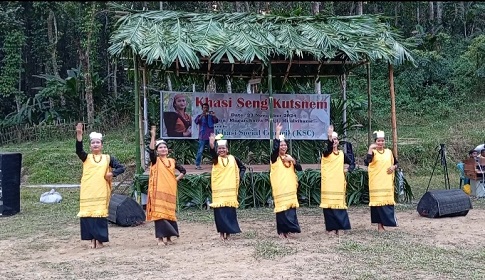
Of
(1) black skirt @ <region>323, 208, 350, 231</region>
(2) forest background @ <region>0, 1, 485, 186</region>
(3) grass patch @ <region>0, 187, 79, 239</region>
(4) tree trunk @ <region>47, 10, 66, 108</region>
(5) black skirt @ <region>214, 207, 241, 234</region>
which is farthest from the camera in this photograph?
(4) tree trunk @ <region>47, 10, 66, 108</region>

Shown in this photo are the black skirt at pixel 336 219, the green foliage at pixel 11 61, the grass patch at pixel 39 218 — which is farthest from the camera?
the green foliage at pixel 11 61

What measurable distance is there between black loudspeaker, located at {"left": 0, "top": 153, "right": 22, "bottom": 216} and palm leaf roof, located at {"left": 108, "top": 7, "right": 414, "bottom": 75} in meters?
2.74

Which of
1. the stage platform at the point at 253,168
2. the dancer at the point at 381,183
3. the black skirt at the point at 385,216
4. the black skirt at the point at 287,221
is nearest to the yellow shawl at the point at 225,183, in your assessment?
the black skirt at the point at 287,221

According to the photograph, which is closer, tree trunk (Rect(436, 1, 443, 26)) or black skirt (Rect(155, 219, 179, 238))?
black skirt (Rect(155, 219, 179, 238))

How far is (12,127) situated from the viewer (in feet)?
67.2

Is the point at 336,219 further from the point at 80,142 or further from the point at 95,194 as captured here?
the point at 80,142

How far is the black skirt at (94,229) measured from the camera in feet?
24.8

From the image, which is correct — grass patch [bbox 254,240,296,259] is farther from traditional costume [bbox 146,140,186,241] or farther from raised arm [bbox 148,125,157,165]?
raised arm [bbox 148,125,157,165]

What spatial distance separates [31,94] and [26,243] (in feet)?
62.8

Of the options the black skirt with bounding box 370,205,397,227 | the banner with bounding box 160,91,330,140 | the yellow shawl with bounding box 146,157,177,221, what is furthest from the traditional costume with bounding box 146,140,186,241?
the banner with bounding box 160,91,330,140

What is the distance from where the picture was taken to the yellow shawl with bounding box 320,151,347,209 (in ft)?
26.7

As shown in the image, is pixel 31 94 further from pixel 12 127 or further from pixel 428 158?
pixel 428 158

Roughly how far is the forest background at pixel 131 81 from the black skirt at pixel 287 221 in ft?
27.1

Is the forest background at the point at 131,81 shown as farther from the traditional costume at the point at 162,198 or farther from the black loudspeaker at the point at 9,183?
the traditional costume at the point at 162,198
